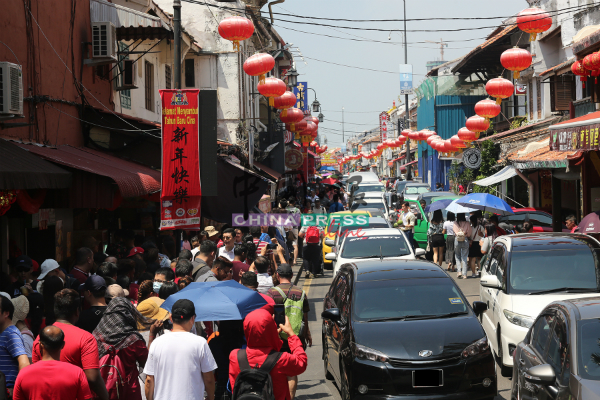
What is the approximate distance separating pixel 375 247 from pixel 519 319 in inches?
245

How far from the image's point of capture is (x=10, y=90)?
32.1 ft

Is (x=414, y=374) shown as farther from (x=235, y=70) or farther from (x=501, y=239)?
(x=235, y=70)

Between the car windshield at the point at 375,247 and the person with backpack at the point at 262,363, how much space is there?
8.43m

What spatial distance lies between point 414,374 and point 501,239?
4038mm

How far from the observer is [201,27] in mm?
25516

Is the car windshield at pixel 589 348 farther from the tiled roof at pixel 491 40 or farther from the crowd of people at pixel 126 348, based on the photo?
the tiled roof at pixel 491 40

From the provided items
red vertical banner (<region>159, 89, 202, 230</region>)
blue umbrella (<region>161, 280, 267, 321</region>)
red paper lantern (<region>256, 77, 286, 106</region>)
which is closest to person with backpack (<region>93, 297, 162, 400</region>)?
blue umbrella (<region>161, 280, 267, 321</region>)

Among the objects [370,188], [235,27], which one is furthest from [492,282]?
[370,188]

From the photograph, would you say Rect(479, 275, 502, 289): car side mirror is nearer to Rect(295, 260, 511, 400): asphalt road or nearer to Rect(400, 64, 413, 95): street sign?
Rect(295, 260, 511, 400): asphalt road

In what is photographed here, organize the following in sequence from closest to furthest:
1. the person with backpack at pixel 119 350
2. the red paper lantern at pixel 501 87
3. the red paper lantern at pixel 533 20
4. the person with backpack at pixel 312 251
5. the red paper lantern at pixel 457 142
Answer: the person with backpack at pixel 119 350, the red paper lantern at pixel 533 20, the person with backpack at pixel 312 251, the red paper lantern at pixel 501 87, the red paper lantern at pixel 457 142

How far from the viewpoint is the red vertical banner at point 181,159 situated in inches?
482

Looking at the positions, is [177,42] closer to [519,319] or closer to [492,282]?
[492,282]

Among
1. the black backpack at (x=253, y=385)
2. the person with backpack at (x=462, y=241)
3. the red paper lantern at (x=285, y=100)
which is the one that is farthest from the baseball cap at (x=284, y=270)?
the red paper lantern at (x=285, y=100)

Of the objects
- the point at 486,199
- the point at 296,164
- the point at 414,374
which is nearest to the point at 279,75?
the point at 296,164
